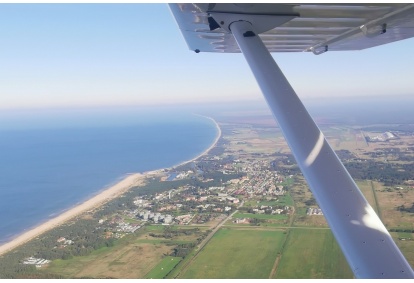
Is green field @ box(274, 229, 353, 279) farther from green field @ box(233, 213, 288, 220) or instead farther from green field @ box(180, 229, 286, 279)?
green field @ box(233, 213, 288, 220)

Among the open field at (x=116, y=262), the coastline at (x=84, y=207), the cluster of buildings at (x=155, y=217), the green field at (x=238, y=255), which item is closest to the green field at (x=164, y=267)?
the open field at (x=116, y=262)

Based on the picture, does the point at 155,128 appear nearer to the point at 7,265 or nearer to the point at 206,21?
the point at 7,265

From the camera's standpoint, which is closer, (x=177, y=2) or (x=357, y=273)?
(x=357, y=273)

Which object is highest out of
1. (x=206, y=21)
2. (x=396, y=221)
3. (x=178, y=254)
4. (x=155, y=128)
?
(x=155, y=128)

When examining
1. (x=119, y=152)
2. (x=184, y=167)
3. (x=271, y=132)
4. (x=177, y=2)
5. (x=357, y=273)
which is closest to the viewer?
(x=357, y=273)

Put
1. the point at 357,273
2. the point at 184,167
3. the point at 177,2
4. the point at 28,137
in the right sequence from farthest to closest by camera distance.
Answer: the point at 28,137
the point at 184,167
the point at 177,2
the point at 357,273

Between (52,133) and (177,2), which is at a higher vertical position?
(52,133)

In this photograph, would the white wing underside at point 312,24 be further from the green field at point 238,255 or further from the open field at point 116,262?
the open field at point 116,262

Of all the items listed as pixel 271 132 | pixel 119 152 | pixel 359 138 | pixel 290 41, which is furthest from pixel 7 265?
pixel 119 152
